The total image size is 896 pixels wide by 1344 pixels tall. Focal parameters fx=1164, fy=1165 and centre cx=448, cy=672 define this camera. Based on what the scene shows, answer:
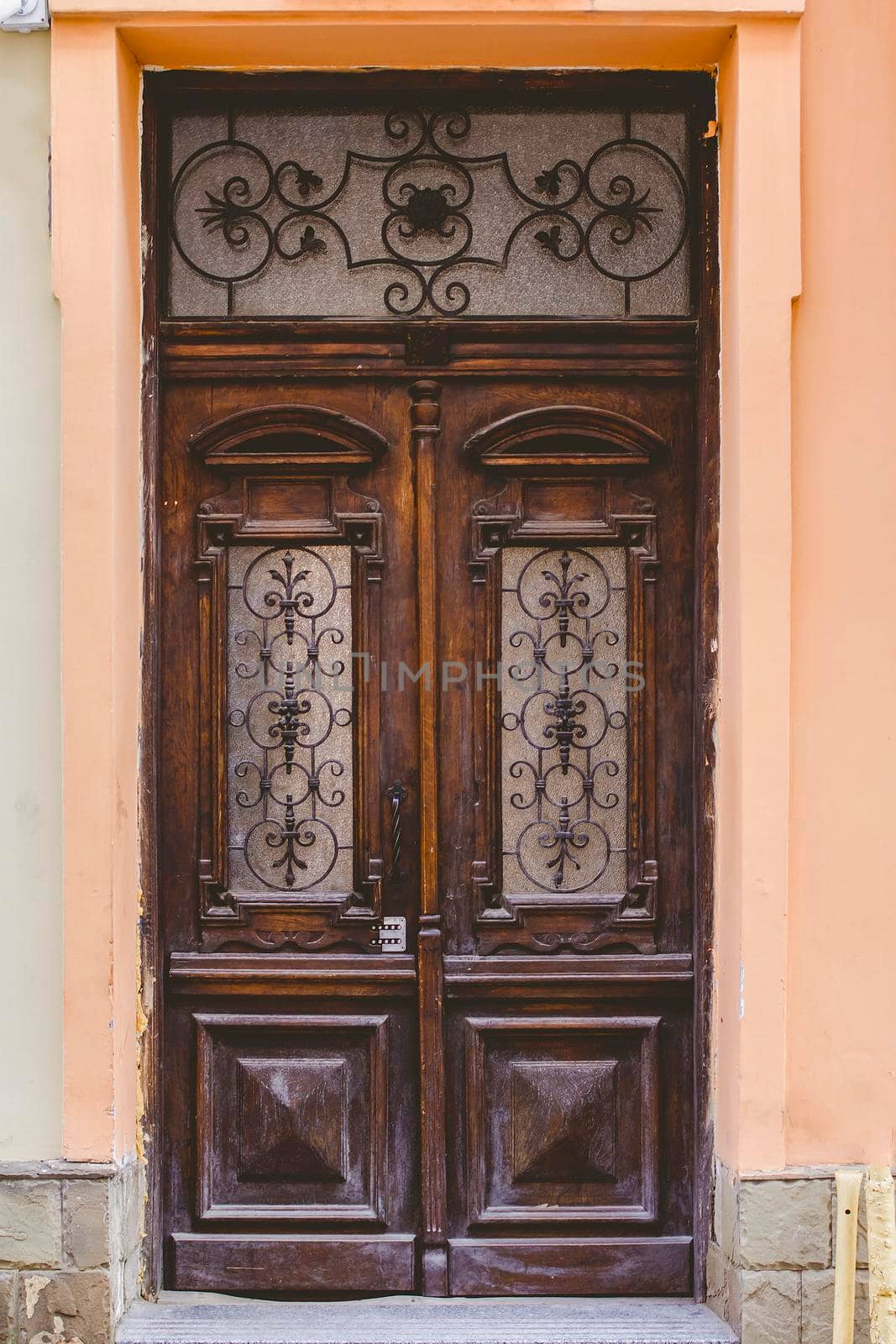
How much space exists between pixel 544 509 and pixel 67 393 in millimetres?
1525

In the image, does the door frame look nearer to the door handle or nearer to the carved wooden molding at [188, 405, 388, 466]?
the carved wooden molding at [188, 405, 388, 466]

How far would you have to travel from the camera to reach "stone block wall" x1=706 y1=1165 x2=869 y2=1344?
3406 millimetres

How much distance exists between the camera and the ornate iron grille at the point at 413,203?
3.78 metres

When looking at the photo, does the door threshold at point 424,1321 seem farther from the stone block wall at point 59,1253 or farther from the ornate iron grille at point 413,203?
the ornate iron grille at point 413,203

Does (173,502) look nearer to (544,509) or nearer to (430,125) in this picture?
(544,509)

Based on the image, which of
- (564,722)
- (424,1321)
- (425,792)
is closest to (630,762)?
(564,722)

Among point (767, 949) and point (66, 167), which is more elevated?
point (66, 167)

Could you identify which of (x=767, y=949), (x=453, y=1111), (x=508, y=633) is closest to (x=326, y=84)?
(x=508, y=633)

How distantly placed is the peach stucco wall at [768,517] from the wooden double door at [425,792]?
0.30 metres

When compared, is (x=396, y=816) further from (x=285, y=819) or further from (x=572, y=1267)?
(x=572, y=1267)

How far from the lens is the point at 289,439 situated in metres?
3.82

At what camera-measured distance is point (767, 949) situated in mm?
3467

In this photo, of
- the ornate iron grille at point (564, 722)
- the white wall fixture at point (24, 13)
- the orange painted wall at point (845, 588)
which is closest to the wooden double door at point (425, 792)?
the ornate iron grille at point (564, 722)

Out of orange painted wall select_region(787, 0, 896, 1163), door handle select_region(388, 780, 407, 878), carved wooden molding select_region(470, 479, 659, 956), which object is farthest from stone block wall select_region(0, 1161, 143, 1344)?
orange painted wall select_region(787, 0, 896, 1163)
